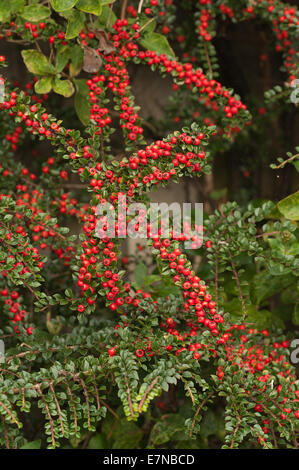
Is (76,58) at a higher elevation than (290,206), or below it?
higher

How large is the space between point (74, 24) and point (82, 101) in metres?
0.24

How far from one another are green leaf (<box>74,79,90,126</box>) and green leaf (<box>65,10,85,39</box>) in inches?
8.2

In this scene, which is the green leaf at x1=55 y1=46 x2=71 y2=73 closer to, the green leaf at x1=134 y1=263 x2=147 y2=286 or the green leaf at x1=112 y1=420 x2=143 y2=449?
the green leaf at x1=134 y1=263 x2=147 y2=286

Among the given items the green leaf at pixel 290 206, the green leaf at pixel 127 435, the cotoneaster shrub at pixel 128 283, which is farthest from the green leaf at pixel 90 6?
the green leaf at pixel 127 435

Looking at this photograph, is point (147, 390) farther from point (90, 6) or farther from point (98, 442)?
point (90, 6)

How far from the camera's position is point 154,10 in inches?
48.5

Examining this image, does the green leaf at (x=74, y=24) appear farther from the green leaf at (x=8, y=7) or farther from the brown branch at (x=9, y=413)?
the brown branch at (x=9, y=413)

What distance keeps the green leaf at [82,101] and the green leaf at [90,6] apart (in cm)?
25

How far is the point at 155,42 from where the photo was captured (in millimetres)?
1196

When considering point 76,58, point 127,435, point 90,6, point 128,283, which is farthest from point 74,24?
point 127,435

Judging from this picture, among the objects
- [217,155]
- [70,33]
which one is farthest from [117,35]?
[217,155]

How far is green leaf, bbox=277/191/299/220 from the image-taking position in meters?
1.09

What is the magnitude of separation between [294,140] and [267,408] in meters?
1.03

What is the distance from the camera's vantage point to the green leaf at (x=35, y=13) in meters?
1.10
